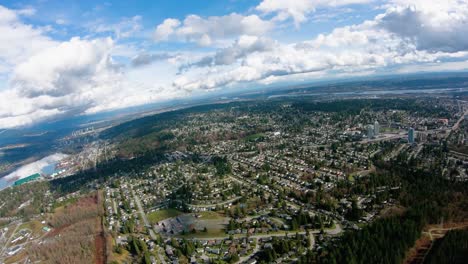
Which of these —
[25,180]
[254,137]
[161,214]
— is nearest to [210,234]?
[161,214]

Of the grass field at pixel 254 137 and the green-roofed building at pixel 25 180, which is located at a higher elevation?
the grass field at pixel 254 137

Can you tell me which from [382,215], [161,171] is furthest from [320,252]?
[161,171]

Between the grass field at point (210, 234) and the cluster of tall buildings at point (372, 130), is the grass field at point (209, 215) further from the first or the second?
the cluster of tall buildings at point (372, 130)

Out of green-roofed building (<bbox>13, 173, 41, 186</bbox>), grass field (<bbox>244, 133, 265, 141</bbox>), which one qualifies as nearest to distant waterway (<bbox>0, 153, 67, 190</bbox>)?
green-roofed building (<bbox>13, 173, 41, 186</bbox>)

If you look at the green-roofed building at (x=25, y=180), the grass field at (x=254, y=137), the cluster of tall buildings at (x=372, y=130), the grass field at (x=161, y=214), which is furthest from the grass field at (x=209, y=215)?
the green-roofed building at (x=25, y=180)

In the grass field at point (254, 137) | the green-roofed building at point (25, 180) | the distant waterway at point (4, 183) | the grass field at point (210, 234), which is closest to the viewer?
the grass field at point (210, 234)

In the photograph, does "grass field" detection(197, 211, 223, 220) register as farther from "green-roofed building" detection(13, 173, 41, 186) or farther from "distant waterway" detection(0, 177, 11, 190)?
"distant waterway" detection(0, 177, 11, 190)

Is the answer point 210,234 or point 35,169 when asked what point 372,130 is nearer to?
point 210,234

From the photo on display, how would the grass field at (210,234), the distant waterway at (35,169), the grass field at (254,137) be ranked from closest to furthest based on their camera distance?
the grass field at (210,234)
the grass field at (254,137)
the distant waterway at (35,169)
